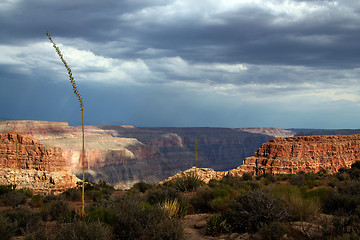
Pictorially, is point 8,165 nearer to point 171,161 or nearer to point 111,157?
point 111,157

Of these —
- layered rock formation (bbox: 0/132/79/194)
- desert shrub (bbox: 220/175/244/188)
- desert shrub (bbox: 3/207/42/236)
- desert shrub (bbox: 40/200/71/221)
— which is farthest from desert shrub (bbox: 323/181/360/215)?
layered rock formation (bbox: 0/132/79/194)

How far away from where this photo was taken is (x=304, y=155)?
63781 millimetres

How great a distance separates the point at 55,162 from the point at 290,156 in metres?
51.8

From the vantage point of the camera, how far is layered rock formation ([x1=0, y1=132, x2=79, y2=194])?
5869 cm

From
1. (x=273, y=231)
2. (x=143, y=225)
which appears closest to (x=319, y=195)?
(x=273, y=231)

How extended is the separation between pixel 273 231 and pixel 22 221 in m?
8.07

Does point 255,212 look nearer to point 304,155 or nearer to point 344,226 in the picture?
point 344,226

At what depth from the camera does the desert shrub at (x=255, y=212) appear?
8.62 meters

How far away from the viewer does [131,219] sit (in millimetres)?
8625

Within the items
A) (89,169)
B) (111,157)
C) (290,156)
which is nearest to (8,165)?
(290,156)

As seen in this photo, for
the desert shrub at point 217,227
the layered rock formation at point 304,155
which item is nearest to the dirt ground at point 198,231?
the desert shrub at point 217,227

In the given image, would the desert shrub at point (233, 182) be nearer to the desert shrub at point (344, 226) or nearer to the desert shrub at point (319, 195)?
the desert shrub at point (319, 195)

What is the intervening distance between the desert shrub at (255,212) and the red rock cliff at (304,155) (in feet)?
158

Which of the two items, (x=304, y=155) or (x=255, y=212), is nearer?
(x=255, y=212)
